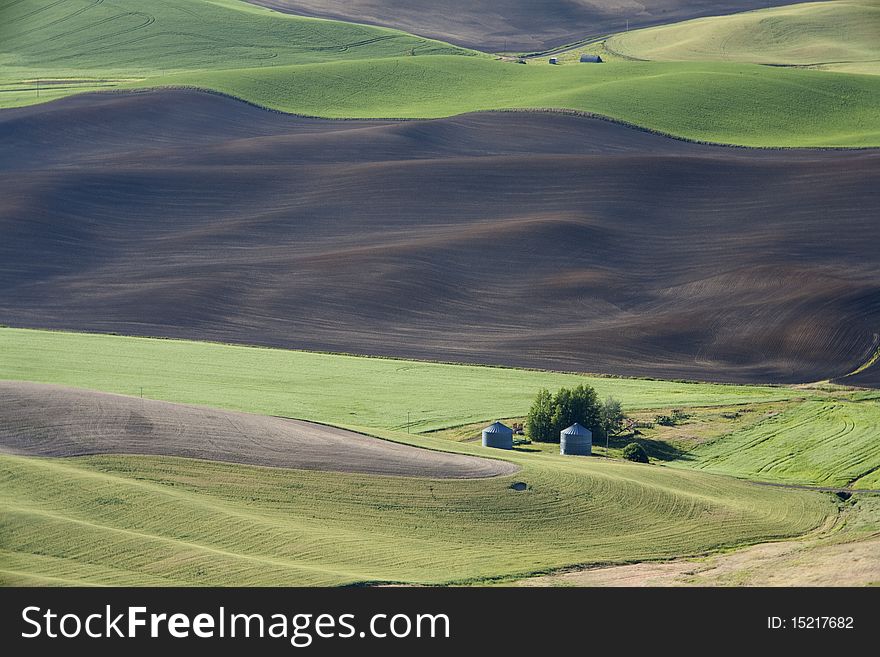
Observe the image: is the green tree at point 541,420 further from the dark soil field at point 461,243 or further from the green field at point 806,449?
the dark soil field at point 461,243

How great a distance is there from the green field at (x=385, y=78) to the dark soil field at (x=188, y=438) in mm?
53685

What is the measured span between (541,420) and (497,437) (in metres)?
4.40

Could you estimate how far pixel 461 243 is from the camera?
83.7 metres

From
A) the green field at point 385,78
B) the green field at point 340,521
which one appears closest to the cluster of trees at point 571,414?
the green field at point 340,521

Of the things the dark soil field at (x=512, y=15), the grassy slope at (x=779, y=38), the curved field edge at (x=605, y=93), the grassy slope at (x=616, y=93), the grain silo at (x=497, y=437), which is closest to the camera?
the grain silo at (x=497, y=437)

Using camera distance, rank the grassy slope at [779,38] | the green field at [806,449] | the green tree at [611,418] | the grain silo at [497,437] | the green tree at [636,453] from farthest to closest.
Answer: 1. the grassy slope at [779,38]
2. the green tree at [611,418]
3. the grain silo at [497,437]
4. the green tree at [636,453]
5. the green field at [806,449]

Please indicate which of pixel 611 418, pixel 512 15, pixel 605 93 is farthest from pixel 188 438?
pixel 512 15

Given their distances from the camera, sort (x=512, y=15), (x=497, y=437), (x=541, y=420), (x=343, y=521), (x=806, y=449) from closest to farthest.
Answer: (x=343, y=521), (x=497, y=437), (x=806, y=449), (x=541, y=420), (x=512, y=15)

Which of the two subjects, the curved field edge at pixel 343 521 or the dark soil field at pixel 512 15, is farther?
the dark soil field at pixel 512 15

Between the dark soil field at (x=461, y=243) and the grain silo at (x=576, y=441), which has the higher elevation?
the dark soil field at (x=461, y=243)

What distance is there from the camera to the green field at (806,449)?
52.3 m

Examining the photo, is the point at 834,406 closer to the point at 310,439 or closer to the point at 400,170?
the point at 310,439

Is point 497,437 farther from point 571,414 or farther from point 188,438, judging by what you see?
point 188,438

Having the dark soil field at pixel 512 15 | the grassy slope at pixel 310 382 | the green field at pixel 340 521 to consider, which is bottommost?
the green field at pixel 340 521
